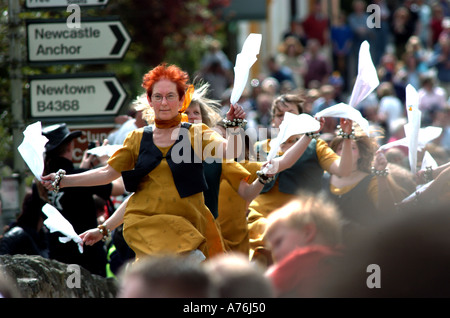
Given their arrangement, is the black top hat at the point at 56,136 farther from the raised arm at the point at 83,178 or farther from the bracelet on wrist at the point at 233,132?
the bracelet on wrist at the point at 233,132

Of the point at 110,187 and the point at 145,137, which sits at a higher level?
the point at 145,137

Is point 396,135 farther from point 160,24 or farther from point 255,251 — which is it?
point 160,24

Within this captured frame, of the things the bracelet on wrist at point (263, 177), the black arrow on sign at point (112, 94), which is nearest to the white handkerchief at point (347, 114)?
the bracelet on wrist at point (263, 177)

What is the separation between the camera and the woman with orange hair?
15.9 ft

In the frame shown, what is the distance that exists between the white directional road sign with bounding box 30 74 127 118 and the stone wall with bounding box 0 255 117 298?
6.09 feet

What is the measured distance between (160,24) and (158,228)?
12121mm

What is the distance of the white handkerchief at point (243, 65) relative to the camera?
4.98 meters

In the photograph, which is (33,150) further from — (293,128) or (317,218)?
(317,218)

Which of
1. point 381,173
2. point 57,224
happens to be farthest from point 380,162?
point 57,224

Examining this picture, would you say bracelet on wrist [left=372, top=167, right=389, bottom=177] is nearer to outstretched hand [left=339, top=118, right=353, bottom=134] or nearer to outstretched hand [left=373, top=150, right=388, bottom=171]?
outstretched hand [left=373, top=150, right=388, bottom=171]

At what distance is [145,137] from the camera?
16.3ft

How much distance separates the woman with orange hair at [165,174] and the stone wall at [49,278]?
814 mm

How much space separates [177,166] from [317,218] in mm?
1811
